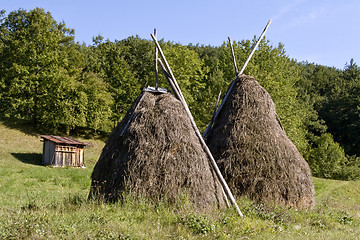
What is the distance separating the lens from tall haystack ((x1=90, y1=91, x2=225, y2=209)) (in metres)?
8.22

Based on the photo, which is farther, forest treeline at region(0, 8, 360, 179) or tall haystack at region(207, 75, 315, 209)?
forest treeline at region(0, 8, 360, 179)

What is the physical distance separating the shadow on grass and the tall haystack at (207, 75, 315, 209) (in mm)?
18383

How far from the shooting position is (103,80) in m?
39.0

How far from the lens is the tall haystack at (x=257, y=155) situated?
1038 centimetres

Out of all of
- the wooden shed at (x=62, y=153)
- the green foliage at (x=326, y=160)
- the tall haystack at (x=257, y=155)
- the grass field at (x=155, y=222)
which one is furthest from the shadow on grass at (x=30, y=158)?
the green foliage at (x=326, y=160)

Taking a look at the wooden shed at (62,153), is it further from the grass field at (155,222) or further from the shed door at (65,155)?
the grass field at (155,222)

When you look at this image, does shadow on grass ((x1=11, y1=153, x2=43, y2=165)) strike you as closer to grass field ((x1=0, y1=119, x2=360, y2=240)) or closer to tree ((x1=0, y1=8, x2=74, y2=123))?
tree ((x1=0, y1=8, x2=74, y2=123))

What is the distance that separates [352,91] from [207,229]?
4735 cm

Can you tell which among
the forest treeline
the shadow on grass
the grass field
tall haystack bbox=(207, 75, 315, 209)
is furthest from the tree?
tall haystack bbox=(207, 75, 315, 209)

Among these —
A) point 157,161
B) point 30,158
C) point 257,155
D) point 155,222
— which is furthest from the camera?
point 30,158

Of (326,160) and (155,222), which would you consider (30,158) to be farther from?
(326,160)

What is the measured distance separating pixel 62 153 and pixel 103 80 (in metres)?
14.6

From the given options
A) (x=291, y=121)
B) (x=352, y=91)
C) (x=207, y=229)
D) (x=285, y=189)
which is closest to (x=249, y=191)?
(x=285, y=189)

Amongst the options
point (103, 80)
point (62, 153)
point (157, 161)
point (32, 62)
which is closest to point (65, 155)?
point (62, 153)
